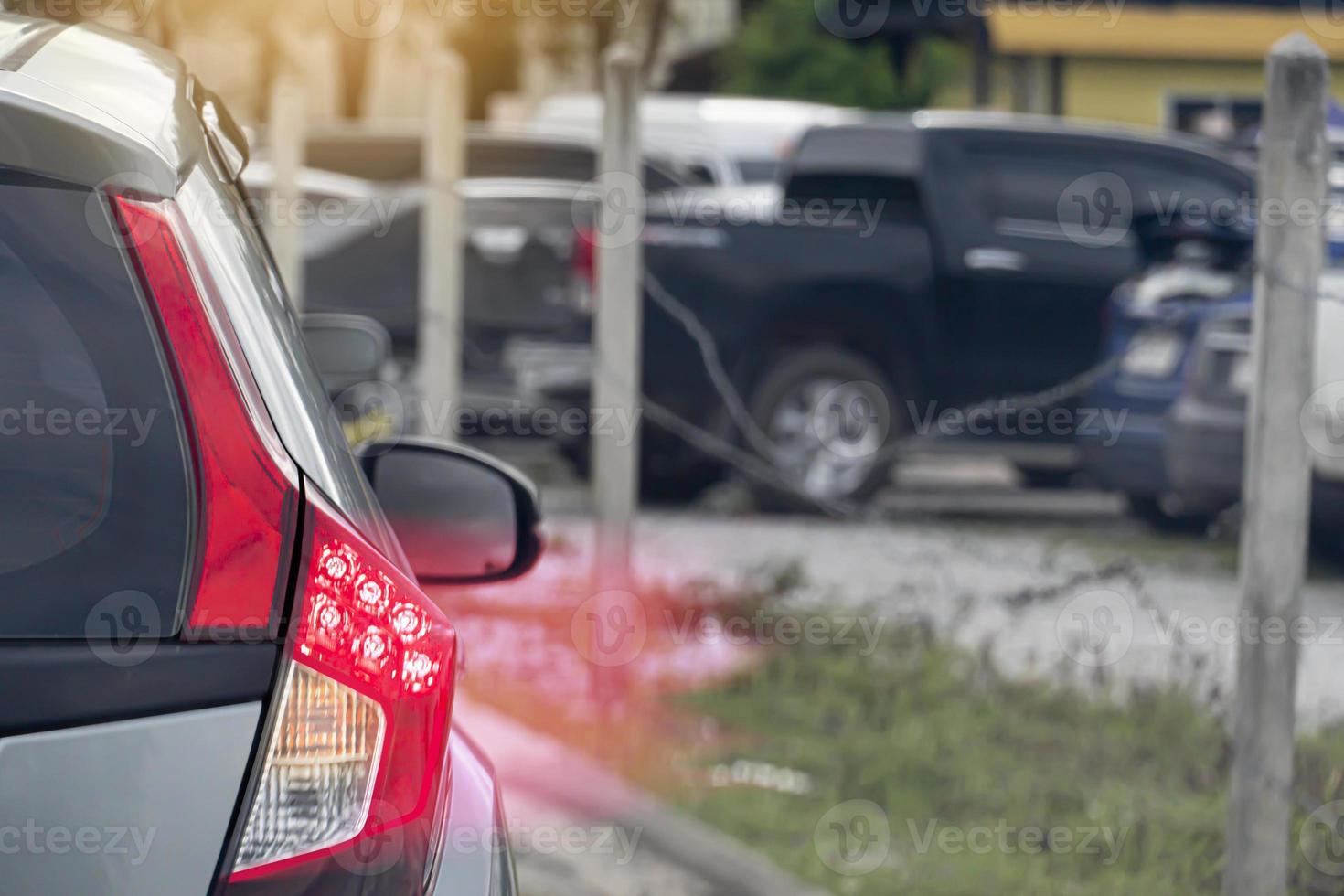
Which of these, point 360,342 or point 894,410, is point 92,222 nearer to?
point 360,342

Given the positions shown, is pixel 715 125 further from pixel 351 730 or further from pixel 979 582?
pixel 351 730

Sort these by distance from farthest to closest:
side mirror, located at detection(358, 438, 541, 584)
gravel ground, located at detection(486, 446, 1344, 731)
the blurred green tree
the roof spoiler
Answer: the blurred green tree < gravel ground, located at detection(486, 446, 1344, 731) < side mirror, located at detection(358, 438, 541, 584) < the roof spoiler

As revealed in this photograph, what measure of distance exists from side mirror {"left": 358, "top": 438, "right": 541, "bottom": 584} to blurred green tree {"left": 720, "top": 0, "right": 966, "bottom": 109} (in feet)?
61.8

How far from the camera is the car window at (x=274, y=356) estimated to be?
1.60 meters

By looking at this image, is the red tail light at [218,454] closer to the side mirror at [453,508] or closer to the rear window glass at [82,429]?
the rear window glass at [82,429]

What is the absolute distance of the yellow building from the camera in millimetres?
19953

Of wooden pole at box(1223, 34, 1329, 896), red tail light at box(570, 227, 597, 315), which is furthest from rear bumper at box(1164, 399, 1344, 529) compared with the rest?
wooden pole at box(1223, 34, 1329, 896)

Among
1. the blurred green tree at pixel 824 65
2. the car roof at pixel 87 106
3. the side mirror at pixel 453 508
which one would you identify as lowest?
the side mirror at pixel 453 508

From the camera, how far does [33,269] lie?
1524mm

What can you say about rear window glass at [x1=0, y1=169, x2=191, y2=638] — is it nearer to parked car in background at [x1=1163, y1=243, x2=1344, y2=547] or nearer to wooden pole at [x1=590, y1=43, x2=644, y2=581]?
wooden pole at [x1=590, y1=43, x2=644, y2=581]

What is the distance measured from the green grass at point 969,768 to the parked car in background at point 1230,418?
2115mm

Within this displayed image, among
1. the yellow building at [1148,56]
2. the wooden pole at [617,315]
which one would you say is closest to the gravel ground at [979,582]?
the wooden pole at [617,315]

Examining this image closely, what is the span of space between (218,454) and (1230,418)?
650cm

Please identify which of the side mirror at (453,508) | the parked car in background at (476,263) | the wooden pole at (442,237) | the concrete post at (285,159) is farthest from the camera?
the parked car in background at (476,263)
